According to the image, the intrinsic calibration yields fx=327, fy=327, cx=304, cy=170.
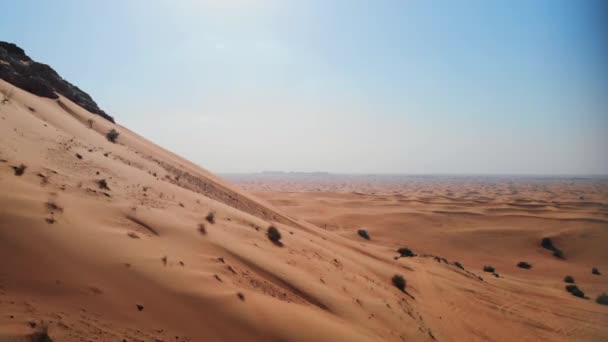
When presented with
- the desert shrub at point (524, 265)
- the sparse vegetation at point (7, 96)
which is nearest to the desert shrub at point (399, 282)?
the sparse vegetation at point (7, 96)

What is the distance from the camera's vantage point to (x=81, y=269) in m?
4.04

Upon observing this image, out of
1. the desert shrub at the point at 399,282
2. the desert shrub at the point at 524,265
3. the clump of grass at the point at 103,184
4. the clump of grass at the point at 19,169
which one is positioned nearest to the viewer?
the clump of grass at the point at 19,169

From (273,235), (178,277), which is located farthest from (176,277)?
(273,235)

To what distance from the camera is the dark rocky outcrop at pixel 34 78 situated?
14.1 meters

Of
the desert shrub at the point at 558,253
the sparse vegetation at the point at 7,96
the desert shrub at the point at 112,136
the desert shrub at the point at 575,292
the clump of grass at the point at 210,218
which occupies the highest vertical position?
the sparse vegetation at the point at 7,96

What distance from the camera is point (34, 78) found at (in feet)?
47.7

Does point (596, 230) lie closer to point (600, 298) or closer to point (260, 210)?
point (600, 298)

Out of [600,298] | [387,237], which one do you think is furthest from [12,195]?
[387,237]

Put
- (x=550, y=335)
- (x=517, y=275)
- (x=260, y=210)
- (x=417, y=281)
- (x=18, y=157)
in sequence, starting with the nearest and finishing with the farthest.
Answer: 1. (x=18, y=157)
2. (x=550, y=335)
3. (x=417, y=281)
4. (x=260, y=210)
5. (x=517, y=275)

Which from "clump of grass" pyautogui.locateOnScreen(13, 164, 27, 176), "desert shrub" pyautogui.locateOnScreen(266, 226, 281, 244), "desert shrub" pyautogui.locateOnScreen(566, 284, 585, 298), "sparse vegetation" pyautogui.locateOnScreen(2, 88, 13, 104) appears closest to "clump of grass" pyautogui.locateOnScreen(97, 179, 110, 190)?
"clump of grass" pyautogui.locateOnScreen(13, 164, 27, 176)

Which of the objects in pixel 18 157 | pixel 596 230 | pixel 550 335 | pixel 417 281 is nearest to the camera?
pixel 18 157

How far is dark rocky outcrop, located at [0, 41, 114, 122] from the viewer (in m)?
14.1

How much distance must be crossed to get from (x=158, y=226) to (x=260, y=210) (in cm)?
900

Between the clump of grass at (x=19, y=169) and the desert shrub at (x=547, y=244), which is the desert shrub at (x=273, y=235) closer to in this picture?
the clump of grass at (x=19, y=169)
